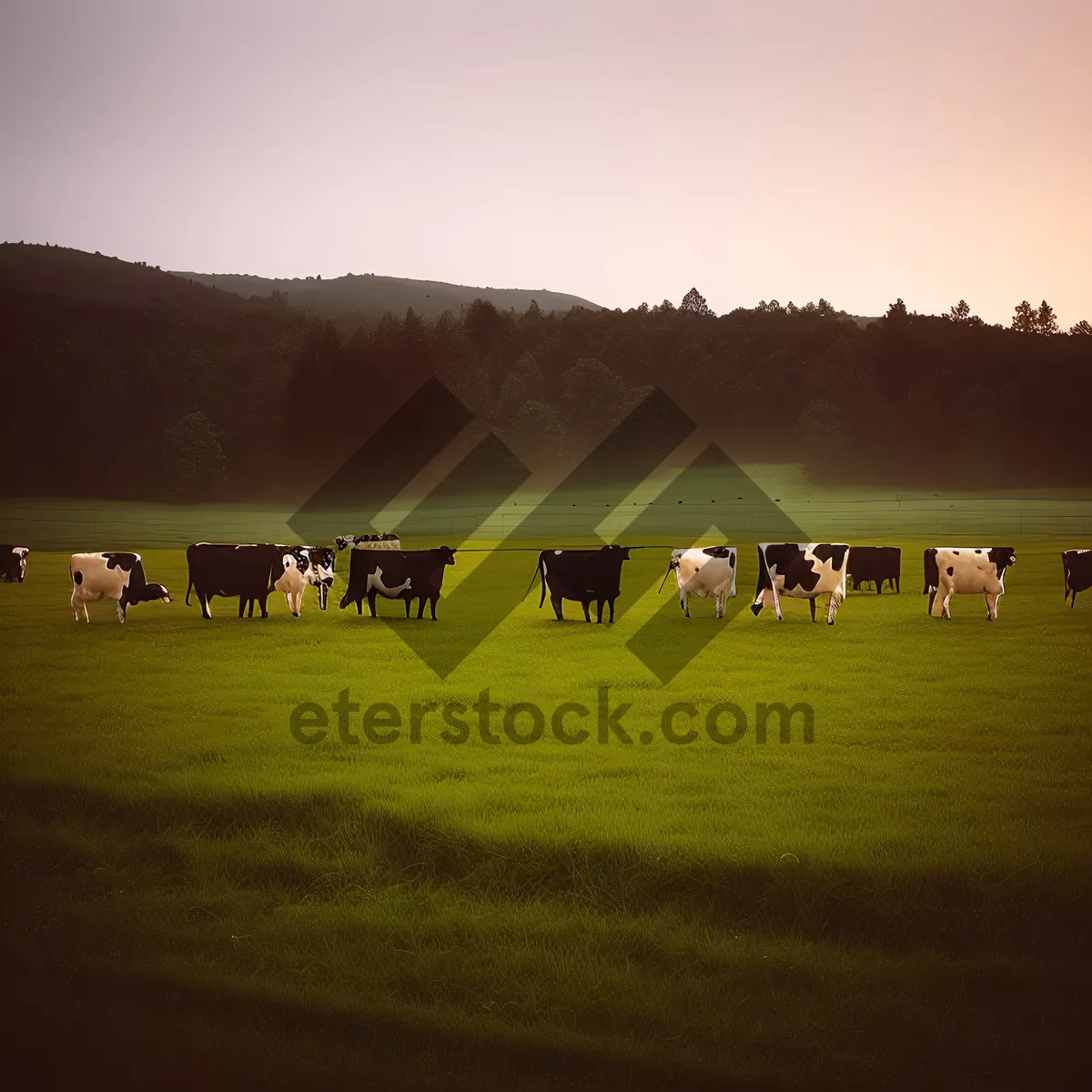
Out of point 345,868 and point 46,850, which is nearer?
point 345,868

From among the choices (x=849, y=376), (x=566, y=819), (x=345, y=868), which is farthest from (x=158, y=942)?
(x=849, y=376)

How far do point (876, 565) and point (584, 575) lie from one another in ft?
30.2

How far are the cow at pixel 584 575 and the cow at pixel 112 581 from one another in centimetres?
683

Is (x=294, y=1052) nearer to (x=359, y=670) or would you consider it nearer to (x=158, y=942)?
(x=158, y=942)

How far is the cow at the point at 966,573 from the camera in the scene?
1767 centimetres

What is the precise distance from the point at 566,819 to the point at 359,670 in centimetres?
652

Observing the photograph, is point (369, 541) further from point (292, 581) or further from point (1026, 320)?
point (1026, 320)

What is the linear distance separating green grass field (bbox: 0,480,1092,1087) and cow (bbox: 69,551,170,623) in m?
5.51

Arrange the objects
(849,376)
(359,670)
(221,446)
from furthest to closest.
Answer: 1. (849,376)
2. (221,446)
3. (359,670)

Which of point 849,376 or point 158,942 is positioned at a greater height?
point 849,376

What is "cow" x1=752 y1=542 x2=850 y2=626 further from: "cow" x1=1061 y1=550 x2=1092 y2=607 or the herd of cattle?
"cow" x1=1061 y1=550 x2=1092 y2=607

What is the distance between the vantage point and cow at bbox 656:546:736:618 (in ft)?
60.6

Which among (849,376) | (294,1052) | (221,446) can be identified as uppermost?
(849,376)

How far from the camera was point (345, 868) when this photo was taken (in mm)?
6836
